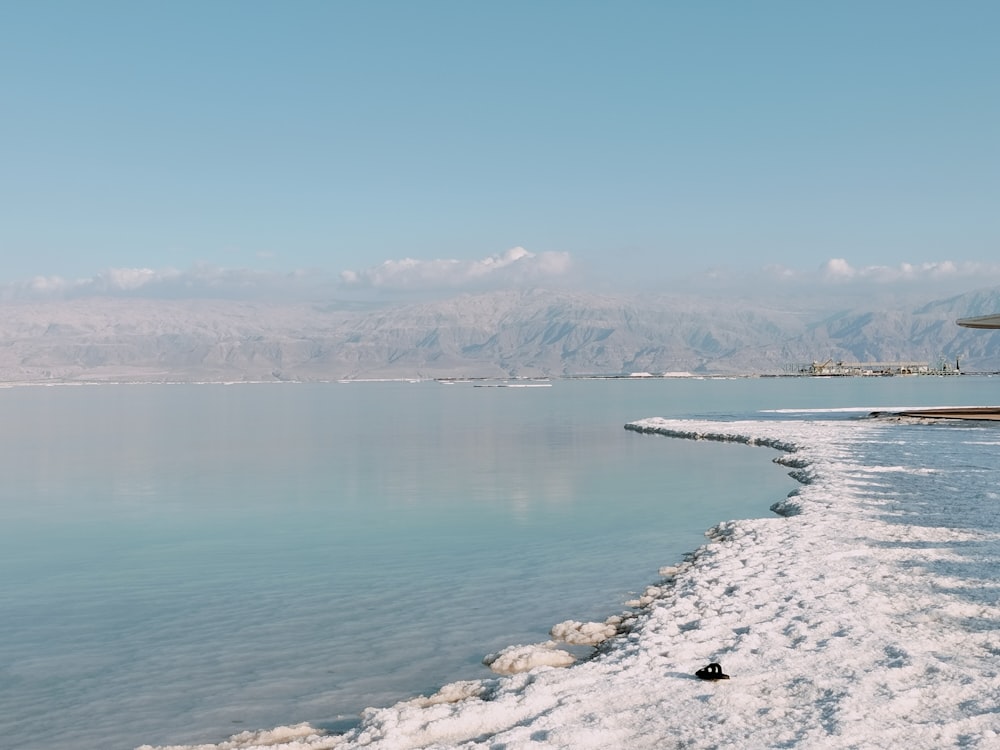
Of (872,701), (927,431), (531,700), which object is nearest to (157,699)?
(531,700)

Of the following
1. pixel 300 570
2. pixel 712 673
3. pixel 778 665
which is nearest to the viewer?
pixel 712 673

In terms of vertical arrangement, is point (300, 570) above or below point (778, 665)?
below

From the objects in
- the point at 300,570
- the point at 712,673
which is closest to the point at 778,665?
the point at 712,673

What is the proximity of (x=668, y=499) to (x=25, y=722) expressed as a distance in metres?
16.3

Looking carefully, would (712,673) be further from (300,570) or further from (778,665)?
(300,570)

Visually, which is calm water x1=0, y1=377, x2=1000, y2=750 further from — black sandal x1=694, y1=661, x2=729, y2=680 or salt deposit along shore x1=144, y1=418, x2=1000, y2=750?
black sandal x1=694, y1=661, x2=729, y2=680

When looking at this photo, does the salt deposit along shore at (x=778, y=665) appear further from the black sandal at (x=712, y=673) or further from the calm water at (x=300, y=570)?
the calm water at (x=300, y=570)

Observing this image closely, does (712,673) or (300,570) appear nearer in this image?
(712,673)

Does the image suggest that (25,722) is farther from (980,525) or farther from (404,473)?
(404,473)

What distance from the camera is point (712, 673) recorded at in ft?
27.8

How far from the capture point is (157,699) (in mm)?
9320

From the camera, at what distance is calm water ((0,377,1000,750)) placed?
9492mm

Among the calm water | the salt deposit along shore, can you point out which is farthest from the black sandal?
the calm water

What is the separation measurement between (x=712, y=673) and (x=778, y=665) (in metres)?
0.78
